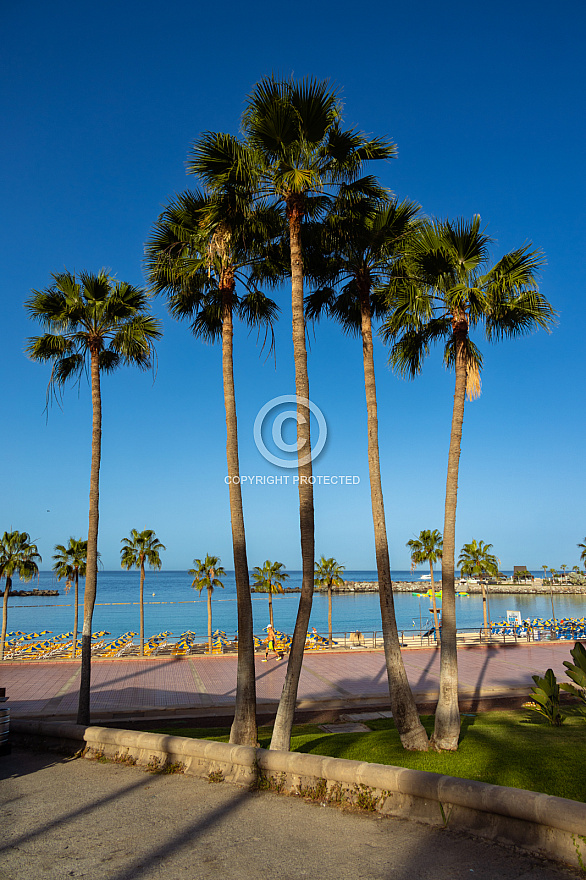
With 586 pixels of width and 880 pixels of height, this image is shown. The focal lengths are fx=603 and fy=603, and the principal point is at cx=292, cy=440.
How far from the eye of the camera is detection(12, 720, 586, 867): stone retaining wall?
4566mm

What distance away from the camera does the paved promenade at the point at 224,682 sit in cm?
1688

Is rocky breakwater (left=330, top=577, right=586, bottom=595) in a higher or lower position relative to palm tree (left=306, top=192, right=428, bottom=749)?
lower

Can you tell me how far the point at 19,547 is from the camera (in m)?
31.0

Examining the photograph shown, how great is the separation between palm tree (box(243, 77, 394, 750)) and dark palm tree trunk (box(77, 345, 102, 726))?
4.61 metres

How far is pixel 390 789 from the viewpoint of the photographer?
572cm

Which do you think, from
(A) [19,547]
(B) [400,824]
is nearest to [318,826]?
(B) [400,824]

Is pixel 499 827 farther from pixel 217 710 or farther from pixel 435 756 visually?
pixel 217 710

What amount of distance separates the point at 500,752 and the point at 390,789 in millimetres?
3393

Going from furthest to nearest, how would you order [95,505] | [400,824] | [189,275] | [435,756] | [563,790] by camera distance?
[95,505], [189,275], [435,756], [563,790], [400,824]

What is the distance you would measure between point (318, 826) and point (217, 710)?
11911 millimetres

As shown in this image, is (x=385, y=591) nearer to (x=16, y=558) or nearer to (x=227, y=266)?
(x=227, y=266)

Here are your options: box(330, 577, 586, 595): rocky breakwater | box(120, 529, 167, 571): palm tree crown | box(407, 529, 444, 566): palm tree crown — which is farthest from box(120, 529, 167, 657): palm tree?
box(330, 577, 586, 595): rocky breakwater

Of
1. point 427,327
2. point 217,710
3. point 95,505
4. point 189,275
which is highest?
point 189,275

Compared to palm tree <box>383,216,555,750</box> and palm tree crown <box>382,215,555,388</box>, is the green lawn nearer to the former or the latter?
palm tree <box>383,216,555,750</box>
